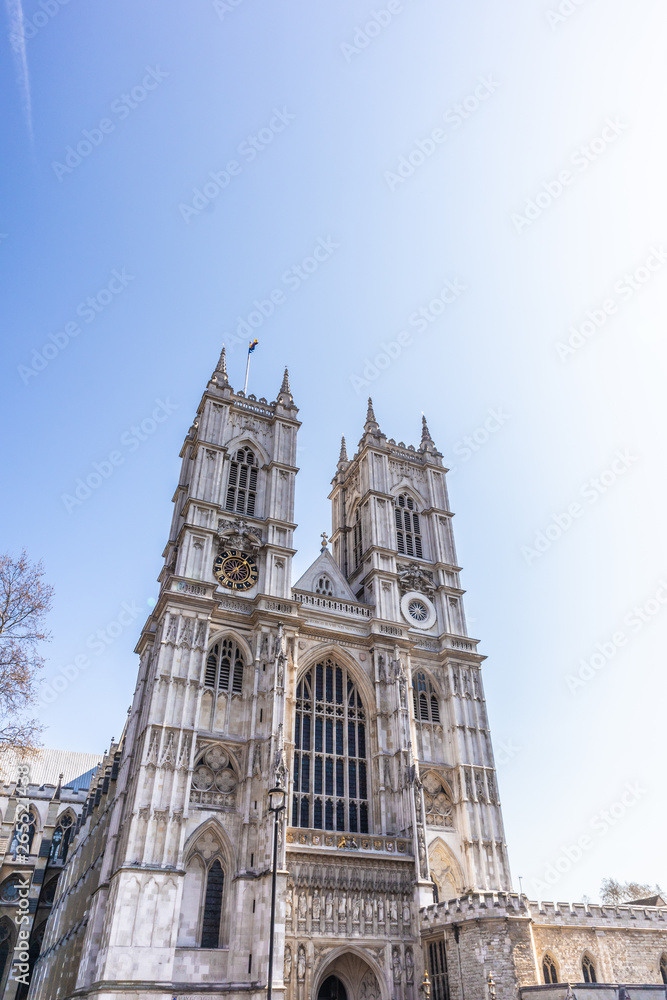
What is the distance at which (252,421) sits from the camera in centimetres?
4284

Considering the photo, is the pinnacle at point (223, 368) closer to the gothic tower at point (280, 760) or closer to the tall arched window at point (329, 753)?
the gothic tower at point (280, 760)

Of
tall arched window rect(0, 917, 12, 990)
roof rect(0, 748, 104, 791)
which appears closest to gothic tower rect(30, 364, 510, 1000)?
tall arched window rect(0, 917, 12, 990)

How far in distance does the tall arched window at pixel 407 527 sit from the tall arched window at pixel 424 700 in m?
8.35

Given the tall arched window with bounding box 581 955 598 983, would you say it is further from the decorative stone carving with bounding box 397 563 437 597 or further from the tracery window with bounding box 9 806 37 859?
the tracery window with bounding box 9 806 37 859

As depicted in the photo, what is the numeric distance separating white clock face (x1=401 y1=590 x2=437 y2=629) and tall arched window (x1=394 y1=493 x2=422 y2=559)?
10.9 feet

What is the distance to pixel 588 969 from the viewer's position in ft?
82.6

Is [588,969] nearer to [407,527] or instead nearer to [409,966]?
[409,966]

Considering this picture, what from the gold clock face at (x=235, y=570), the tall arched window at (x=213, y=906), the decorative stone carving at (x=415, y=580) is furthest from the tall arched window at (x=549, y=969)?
the gold clock face at (x=235, y=570)

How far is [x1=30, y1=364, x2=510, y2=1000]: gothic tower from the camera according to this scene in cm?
2658

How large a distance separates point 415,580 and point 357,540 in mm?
5490

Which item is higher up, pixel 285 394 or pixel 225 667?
pixel 285 394

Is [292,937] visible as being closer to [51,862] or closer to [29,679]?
[29,679]

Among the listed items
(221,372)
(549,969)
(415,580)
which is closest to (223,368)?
(221,372)

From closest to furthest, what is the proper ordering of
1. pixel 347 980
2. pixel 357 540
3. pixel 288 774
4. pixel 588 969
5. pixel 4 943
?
pixel 588 969
pixel 347 980
pixel 288 774
pixel 357 540
pixel 4 943
